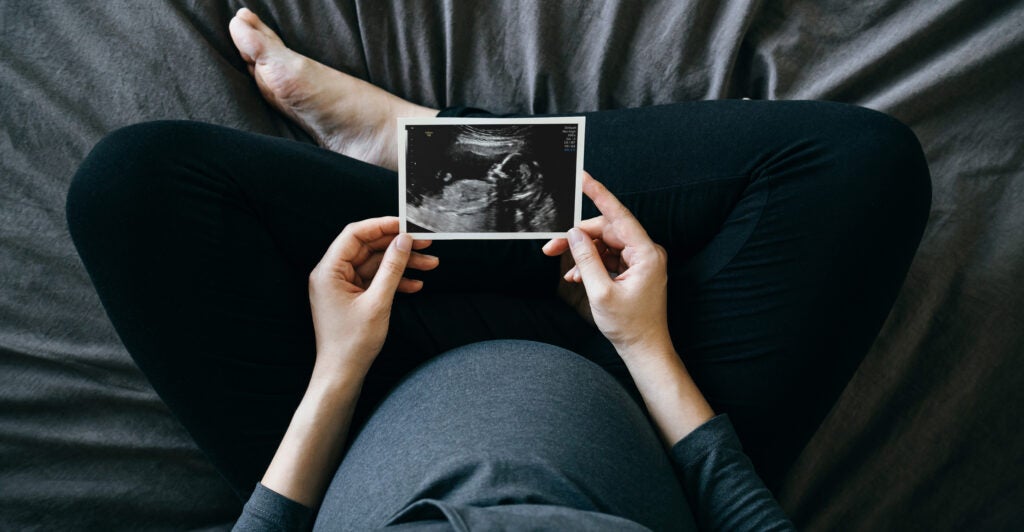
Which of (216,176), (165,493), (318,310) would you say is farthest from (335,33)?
(165,493)

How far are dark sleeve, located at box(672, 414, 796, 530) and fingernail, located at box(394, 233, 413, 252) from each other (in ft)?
1.38

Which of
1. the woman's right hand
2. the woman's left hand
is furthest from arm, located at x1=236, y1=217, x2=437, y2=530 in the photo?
the woman's right hand

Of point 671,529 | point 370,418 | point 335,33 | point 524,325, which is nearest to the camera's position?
point 671,529

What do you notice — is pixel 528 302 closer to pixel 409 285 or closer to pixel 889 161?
pixel 409 285

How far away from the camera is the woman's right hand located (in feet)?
2.70

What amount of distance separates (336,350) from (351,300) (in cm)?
7

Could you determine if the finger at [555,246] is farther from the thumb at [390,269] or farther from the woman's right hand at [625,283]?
the thumb at [390,269]

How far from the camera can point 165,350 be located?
812 millimetres

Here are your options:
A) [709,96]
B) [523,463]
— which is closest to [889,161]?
[709,96]

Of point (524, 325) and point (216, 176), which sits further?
point (524, 325)

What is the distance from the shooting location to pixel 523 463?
0.59m

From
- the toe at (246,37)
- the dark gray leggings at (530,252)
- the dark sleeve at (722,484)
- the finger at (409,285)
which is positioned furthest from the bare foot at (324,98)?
the dark sleeve at (722,484)

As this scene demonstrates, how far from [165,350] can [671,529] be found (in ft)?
2.06

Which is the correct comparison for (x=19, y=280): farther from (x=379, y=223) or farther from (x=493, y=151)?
(x=493, y=151)
